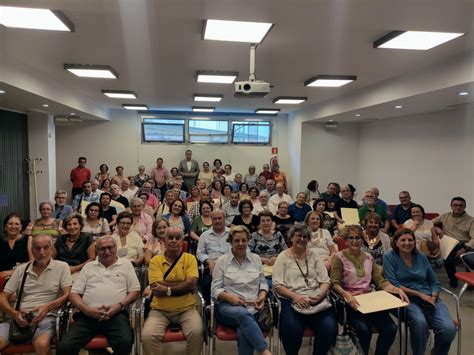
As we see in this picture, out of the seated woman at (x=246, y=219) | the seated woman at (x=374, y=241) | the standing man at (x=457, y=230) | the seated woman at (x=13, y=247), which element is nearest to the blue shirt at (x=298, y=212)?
the seated woman at (x=246, y=219)

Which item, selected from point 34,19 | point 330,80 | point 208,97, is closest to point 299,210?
point 330,80

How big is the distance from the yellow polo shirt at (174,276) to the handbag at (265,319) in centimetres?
54

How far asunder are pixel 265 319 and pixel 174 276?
2.56 ft

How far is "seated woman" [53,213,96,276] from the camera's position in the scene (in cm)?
315

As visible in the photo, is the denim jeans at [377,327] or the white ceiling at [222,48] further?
the white ceiling at [222,48]

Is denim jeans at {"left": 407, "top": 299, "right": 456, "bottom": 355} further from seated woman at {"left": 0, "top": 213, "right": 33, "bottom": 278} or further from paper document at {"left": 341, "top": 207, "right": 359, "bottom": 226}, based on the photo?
seated woman at {"left": 0, "top": 213, "right": 33, "bottom": 278}

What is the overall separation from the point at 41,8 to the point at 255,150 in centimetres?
818

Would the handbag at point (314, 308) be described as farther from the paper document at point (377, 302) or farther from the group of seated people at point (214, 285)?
the paper document at point (377, 302)

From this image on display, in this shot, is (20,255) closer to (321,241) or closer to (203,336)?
(203,336)

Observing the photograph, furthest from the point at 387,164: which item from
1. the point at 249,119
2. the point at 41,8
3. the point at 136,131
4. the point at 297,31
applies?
the point at 41,8

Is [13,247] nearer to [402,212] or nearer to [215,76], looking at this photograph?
[215,76]

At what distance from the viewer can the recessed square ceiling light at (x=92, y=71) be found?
4.66 metres

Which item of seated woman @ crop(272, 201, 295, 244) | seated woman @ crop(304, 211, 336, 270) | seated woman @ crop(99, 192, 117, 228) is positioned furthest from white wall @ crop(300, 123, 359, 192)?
seated woman @ crop(99, 192, 117, 228)

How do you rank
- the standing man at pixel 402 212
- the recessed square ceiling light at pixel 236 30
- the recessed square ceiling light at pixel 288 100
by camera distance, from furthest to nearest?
the recessed square ceiling light at pixel 288 100, the standing man at pixel 402 212, the recessed square ceiling light at pixel 236 30
